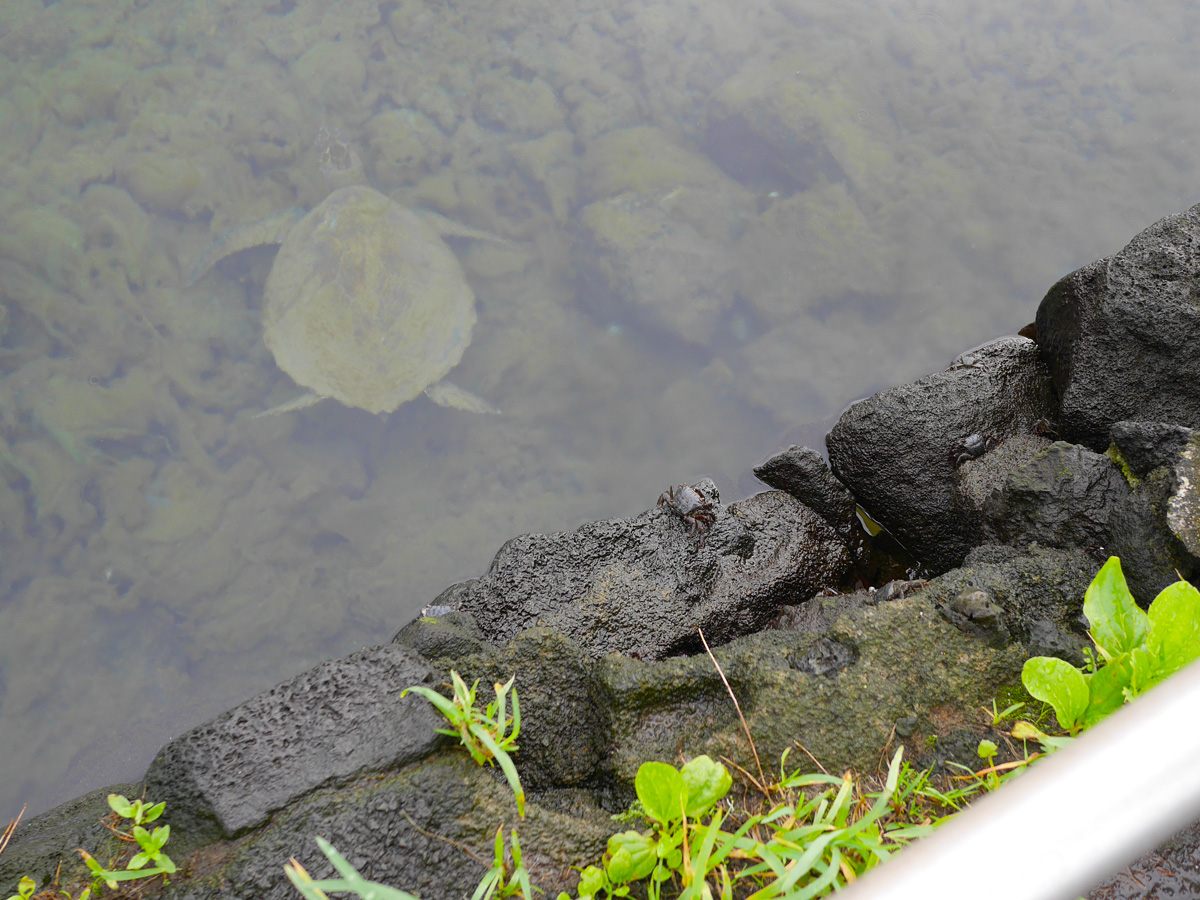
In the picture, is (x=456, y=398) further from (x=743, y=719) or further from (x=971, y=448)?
(x=743, y=719)

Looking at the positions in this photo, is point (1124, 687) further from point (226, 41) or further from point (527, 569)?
point (226, 41)

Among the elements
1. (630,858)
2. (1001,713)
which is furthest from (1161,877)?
(630,858)

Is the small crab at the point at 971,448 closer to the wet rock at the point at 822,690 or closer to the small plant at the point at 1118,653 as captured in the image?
the wet rock at the point at 822,690

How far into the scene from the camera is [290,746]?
64.2 inches

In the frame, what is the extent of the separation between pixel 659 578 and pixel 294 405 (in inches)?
141

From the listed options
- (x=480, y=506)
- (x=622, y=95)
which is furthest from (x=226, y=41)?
(x=480, y=506)

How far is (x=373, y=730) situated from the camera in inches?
64.9

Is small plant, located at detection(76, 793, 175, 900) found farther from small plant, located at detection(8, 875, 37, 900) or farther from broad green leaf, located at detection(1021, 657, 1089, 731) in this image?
broad green leaf, located at detection(1021, 657, 1089, 731)

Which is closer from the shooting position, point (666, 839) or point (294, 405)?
Result: point (666, 839)

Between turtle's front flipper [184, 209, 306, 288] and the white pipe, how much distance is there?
627 cm

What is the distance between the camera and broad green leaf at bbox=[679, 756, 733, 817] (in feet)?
4.86

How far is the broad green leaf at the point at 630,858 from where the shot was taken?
141 cm

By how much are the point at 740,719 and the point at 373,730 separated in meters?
0.94

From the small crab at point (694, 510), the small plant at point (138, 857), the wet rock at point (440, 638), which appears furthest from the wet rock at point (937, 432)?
the small plant at point (138, 857)
